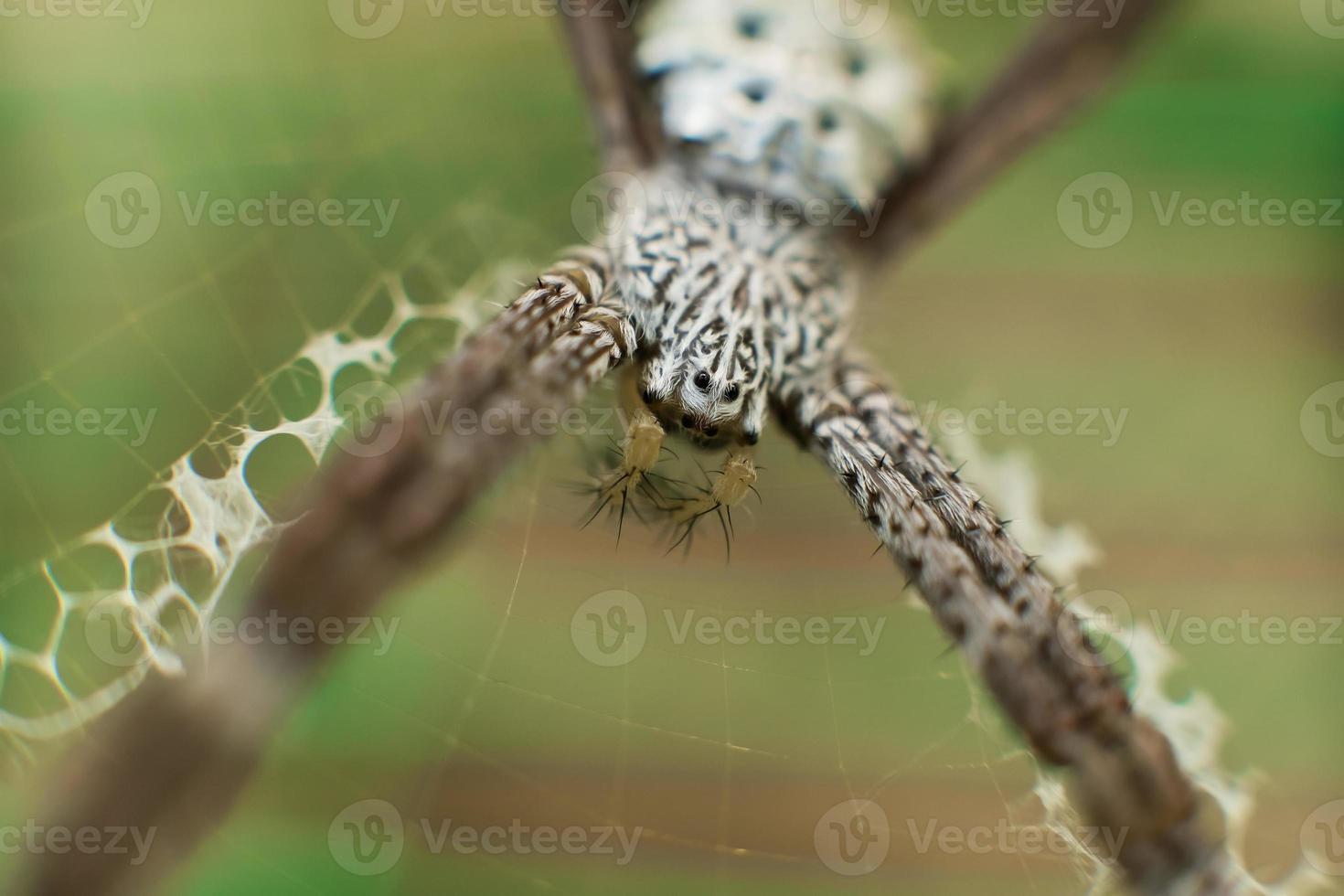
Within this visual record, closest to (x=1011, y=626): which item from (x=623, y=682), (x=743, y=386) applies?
(x=743, y=386)

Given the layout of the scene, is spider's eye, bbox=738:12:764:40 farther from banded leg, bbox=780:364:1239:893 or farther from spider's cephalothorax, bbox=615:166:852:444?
banded leg, bbox=780:364:1239:893

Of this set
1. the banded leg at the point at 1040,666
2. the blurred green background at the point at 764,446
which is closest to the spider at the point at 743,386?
the banded leg at the point at 1040,666

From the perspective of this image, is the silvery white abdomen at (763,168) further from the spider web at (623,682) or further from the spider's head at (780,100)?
the spider web at (623,682)

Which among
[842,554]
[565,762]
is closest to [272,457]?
[565,762]

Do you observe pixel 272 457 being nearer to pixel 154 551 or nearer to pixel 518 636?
pixel 154 551

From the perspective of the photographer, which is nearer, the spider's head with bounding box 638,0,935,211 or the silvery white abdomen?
the silvery white abdomen

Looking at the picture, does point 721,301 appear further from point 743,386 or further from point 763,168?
point 763,168

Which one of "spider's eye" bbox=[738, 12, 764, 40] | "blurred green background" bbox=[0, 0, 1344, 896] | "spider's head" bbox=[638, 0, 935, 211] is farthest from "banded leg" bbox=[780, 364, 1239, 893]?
"spider's eye" bbox=[738, 12, 764, 40]
